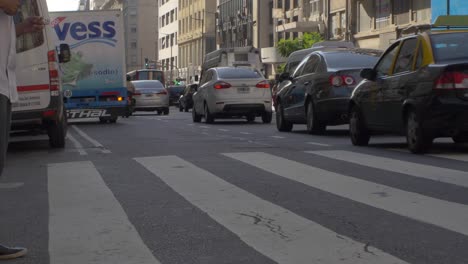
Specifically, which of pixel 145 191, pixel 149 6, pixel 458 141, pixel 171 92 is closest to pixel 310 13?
pixel 171 92

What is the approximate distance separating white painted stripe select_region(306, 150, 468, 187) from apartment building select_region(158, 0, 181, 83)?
103582 millimetres

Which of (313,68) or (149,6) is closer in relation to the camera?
(313,68)

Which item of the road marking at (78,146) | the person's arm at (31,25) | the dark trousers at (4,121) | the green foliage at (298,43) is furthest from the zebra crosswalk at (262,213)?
the green foliage at (298,43)

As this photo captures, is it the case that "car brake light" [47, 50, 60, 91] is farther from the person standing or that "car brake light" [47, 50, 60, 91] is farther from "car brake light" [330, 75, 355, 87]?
the person standing

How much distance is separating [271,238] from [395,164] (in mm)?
4344

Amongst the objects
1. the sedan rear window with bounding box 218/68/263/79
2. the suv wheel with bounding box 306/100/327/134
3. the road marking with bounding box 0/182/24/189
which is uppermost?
the sedan rear window with bounding box 218/68/263/79

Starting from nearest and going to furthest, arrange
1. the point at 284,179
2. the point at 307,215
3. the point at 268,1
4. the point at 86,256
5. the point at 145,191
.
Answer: the point at 86,256, the point at 307,215, the point at 145,191, the point at 284,179, the point at 268,1

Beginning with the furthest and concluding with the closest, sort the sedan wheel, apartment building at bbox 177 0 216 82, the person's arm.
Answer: apartment building at bbox 177 0 216 82, the sedan wheel, the person's arm

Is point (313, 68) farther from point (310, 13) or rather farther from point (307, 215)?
point (310, 13)

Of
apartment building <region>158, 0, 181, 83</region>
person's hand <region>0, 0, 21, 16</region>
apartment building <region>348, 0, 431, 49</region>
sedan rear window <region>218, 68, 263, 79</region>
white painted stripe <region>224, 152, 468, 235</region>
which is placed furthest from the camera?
apartment building <region>158, 0, 181, 83</region>

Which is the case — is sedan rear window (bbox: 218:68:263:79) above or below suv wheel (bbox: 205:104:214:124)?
above

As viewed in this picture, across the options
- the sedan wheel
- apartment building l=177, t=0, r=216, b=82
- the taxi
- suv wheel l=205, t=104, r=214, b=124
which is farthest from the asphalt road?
apartment building l=177, t=0, r=216, b=82

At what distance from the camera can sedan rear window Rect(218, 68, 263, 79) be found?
2405cm

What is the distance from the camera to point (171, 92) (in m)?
65.8
